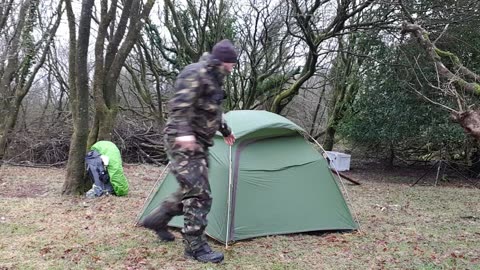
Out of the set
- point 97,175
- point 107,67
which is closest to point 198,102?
point 97,175

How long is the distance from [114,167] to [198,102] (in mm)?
3213

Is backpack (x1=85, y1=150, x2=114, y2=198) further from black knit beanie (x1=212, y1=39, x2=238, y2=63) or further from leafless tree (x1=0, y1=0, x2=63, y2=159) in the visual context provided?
leafless tree (x1=0, y1=0, x2=63, y2=159)

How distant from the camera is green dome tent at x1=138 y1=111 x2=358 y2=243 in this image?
4.93 m

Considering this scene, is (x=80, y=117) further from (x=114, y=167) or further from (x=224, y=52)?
(x=224, y=52)

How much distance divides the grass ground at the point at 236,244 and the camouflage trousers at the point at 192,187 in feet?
0.89

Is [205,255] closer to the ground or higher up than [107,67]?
closer to the ground

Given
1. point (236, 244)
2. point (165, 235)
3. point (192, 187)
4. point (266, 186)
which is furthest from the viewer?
point (266, 186)

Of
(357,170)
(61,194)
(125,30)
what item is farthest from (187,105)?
(357,170)

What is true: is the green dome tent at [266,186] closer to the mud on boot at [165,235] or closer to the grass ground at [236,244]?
the grass ground at [236,244]

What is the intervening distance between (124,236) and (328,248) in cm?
213

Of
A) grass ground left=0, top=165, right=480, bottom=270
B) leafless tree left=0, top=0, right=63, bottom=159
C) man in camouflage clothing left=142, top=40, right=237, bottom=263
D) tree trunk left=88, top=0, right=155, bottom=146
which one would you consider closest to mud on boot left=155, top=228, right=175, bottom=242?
grass ground left=0, top=165, right=480, bottom=270

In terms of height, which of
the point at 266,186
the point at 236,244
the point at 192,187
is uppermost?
the point at 192,187

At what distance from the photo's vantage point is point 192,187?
408 cm

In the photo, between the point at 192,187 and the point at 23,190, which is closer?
the point at 192,187
